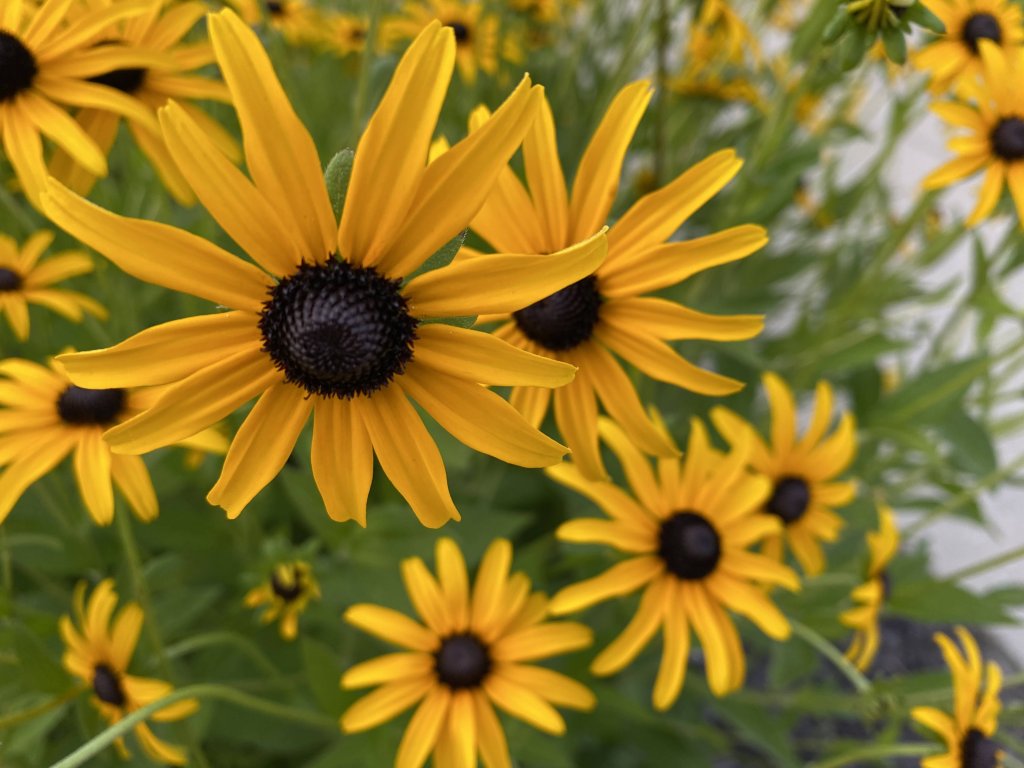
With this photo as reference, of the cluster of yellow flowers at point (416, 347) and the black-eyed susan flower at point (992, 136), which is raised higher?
the black-eyed susan flower at point (992, 136)

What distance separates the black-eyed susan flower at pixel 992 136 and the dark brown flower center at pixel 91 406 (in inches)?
21.9

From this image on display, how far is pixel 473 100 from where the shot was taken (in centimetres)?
97

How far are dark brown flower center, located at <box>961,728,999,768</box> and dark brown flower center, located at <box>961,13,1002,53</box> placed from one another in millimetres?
491

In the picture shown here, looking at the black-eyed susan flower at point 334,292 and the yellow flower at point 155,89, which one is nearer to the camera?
the black-eyed susan flower at point 334,292

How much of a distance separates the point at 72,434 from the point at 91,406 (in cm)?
2

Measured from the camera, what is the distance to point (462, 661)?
1.86 ft

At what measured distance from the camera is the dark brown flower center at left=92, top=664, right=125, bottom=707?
485 millimetres

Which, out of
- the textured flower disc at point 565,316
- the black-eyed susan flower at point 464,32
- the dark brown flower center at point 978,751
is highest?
the black-eyed susan flower at point 464,32

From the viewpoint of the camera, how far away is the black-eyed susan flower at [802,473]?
0.68 metres

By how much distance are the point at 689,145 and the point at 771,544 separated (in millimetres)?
678

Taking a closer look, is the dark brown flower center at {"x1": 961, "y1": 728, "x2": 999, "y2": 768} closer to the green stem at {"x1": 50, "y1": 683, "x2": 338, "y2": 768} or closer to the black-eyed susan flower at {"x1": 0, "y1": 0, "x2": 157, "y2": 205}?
the green stem at {"x1": 50, "y1": 683, "x2": 338, "y2": 768}

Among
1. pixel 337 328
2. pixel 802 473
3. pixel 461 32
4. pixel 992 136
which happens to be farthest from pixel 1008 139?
pixel 461 32

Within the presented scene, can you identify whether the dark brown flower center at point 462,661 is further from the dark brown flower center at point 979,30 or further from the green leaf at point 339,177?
the dark brown flower center at point 979,30

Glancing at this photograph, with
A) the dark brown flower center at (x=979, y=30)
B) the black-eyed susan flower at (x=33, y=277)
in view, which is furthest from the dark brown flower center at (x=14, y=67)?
the dark brown flower center at (x=979, y=30)
